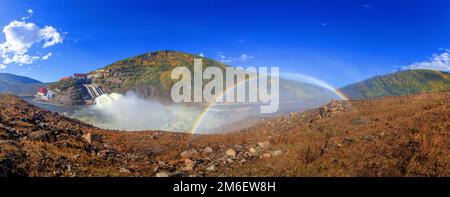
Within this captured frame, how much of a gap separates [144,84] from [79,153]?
269 feet

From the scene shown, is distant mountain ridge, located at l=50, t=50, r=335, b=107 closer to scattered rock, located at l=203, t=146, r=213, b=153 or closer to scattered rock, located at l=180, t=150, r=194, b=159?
scattered rock, located at l=203, t=146, r=213, b=153

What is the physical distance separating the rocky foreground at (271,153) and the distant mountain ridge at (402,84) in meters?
87.0

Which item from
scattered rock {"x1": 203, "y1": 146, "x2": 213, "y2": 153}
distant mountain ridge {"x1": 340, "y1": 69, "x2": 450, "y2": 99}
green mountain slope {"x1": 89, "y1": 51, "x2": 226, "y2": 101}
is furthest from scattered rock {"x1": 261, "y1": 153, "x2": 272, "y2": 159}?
distant mountain ridge {"x1": 340, "y1": 69, "x2": 450, "y2": 99}

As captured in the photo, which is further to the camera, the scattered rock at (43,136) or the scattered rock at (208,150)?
the scattered rock at (208,150)

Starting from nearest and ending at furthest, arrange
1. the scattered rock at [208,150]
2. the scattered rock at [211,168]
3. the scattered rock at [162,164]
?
the scattered rock at [211,168] → the scattered rock at [162,164] → the scattered rock at [208,150]

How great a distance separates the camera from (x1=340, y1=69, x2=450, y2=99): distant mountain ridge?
323 feet

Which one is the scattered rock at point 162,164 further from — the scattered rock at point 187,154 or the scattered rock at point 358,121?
the scattered rock at point 358,121

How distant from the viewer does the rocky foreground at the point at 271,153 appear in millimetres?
9766

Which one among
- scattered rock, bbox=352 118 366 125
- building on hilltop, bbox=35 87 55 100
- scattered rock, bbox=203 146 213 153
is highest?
building on hilltop, bbox=35 87 55 100

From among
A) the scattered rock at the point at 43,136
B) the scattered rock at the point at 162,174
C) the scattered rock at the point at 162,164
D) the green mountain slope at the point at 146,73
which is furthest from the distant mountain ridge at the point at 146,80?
the scattered rock at the point at 162,174

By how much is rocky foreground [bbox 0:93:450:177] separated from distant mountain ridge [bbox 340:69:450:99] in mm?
86991

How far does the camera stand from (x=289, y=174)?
9867 mm

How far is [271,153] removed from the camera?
12.8m
